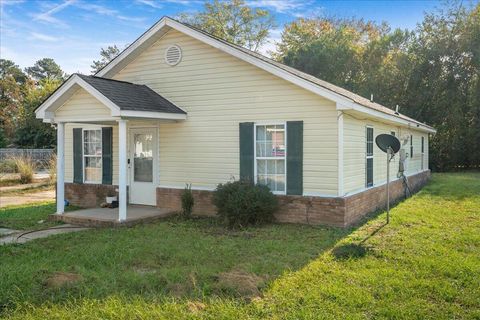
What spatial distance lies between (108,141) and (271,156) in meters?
4.88

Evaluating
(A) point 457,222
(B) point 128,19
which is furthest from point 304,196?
(B) point 128,19

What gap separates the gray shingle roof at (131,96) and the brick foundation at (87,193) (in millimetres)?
2858

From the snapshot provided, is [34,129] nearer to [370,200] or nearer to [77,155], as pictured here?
[77,155]

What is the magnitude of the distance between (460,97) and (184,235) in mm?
23764

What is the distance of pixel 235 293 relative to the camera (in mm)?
4754

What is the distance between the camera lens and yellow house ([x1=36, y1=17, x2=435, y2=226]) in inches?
343

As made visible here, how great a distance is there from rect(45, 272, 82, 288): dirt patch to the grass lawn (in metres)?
0.01

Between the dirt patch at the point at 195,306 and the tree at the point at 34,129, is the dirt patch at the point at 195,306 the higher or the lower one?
the lower one

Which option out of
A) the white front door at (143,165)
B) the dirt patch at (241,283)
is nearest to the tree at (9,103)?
the white front door at (143,165)

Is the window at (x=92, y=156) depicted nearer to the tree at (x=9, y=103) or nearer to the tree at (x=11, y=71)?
the tree at (x=9, y=103)

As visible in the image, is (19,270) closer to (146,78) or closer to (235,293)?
(235,293)

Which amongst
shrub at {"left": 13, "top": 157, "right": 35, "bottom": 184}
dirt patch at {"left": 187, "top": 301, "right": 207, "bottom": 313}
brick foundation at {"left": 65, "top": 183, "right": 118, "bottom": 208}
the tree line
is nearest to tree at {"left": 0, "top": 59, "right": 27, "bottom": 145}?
the tree line

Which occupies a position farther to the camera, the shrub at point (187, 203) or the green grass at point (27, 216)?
the shrub at point (187, 203)

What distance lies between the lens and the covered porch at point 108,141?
893 cm
